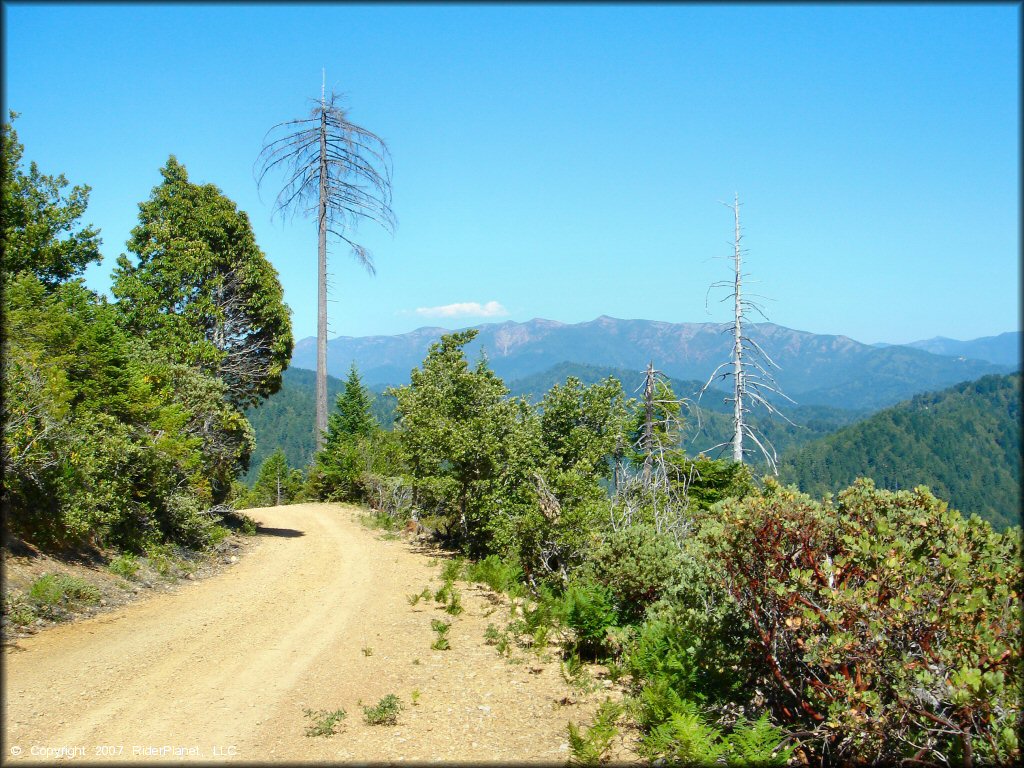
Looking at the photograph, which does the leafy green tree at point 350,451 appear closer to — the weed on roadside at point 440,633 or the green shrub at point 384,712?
the weed on roadside at point 440,633

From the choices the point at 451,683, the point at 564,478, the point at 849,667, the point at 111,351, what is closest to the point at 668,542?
the point at 564,478

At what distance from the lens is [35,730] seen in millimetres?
5562

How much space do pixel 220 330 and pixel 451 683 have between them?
12712mm

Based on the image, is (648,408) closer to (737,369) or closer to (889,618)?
(737,369)

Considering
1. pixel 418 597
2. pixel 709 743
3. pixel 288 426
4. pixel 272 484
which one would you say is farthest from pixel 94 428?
pixel 288 426

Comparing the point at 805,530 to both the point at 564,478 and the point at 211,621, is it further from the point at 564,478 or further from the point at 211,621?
the point at 211,621

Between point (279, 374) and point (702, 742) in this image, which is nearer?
point (702, 742)

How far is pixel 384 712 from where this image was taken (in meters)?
6.32

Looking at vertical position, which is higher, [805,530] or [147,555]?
[805,530]

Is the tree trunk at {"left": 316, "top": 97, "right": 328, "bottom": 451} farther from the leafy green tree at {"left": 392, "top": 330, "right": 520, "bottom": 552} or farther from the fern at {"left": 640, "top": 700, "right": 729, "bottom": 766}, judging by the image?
the fern at {"left": 640, "top": 700, "right": 729, "bottom": 766}

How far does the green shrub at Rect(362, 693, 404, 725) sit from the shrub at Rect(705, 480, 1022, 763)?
11.3 feet

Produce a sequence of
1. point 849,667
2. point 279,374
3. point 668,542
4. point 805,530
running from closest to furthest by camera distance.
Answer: point 849,667 < point 805,530 < point 668,542 < point 279,374

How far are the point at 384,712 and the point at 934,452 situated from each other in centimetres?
16498

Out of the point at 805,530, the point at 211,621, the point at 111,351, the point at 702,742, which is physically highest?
the point at 111,351
